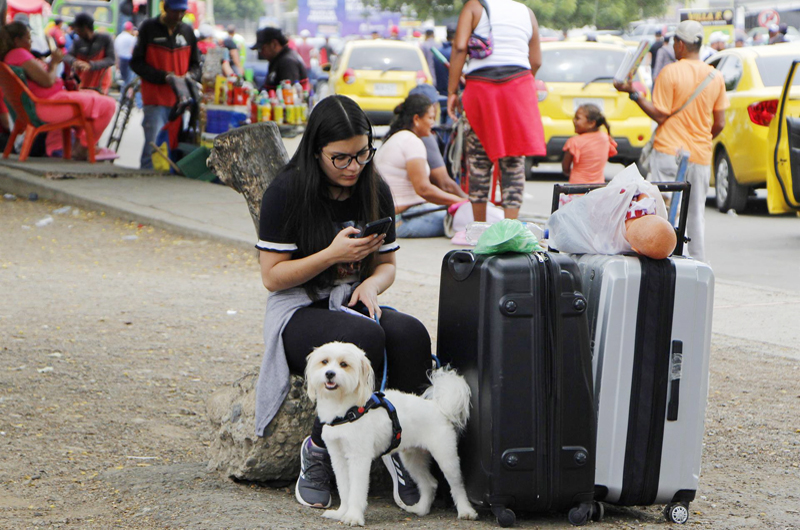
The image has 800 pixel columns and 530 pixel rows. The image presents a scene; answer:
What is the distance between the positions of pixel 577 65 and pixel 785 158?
4993 millimetres

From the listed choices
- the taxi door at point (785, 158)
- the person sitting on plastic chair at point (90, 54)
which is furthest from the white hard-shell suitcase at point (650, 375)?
the person sitting on plastic chair at point (90, 54)

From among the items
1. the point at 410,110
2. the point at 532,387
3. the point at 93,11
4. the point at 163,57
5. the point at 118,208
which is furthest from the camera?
the point at 93,11

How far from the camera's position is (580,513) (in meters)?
3.09

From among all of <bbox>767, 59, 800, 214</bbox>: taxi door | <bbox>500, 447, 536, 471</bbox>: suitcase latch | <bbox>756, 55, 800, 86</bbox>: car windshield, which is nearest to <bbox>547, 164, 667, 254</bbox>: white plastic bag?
<bbox>500, 447, 536, 471</bbox>: suitcase latch

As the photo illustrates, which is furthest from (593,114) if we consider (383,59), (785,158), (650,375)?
(383,59)

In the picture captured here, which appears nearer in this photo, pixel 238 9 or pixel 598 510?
pixel 598 510

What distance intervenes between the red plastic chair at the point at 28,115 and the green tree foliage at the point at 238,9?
88331 mm

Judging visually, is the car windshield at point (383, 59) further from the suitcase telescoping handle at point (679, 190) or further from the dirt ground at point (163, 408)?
the suitcase telescoping handle at point (679, 190)

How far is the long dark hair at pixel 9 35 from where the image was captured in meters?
11.2

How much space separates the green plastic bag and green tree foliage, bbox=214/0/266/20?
98.4m

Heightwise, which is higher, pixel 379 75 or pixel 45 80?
pixel 45 80

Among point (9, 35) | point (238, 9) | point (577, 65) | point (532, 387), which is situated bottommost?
point (532, 387)

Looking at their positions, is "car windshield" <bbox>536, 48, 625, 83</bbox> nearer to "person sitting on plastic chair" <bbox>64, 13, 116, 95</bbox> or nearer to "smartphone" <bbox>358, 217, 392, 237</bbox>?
"person sitting on plastic chair" <bbox>64, 13, 116, 95</bbox>

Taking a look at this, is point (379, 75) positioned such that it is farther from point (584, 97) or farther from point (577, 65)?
point (584, 97)
